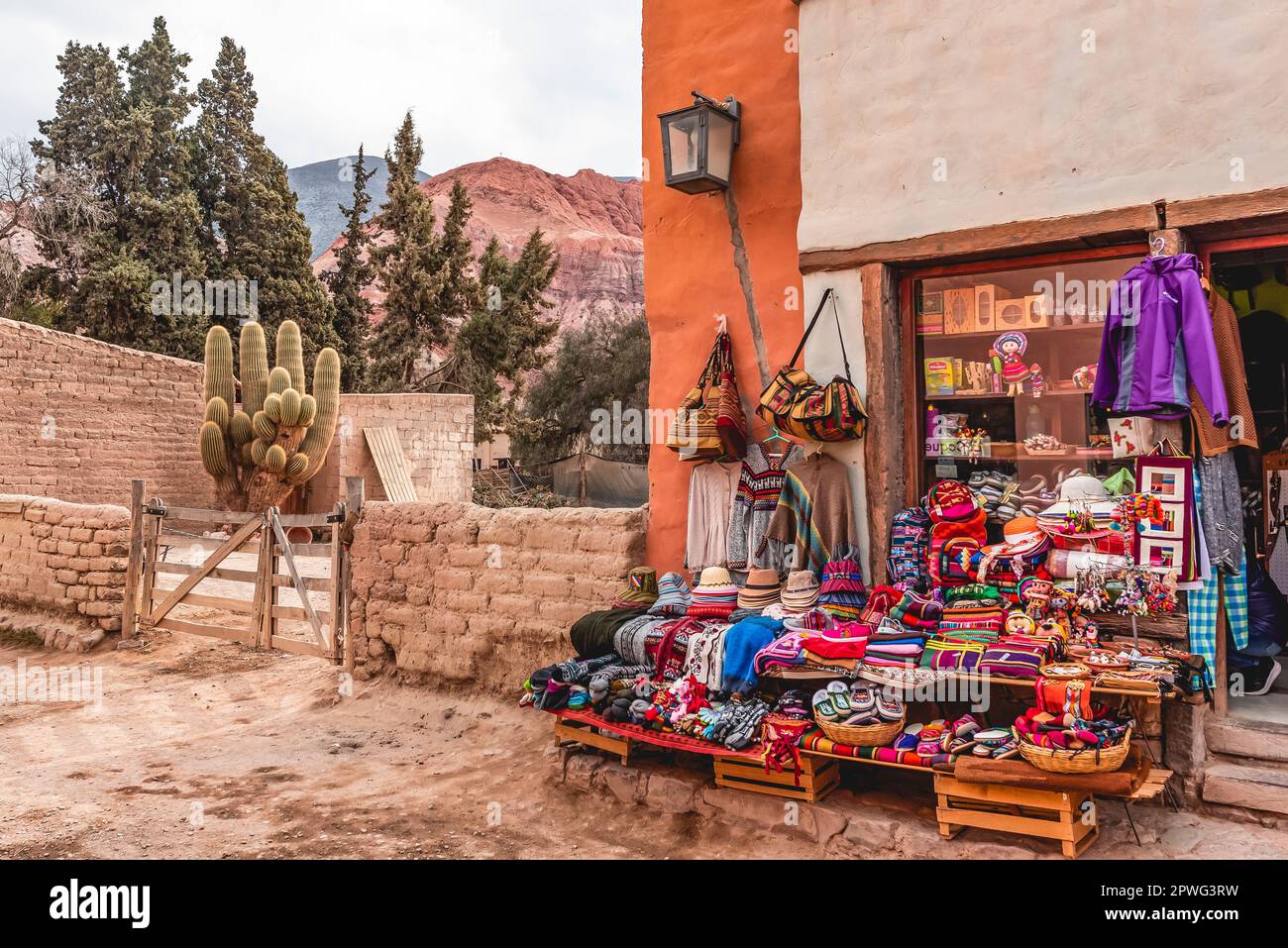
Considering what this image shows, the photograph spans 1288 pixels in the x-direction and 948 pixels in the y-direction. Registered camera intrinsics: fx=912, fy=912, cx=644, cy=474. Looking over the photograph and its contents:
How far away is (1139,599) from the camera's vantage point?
13.2ft

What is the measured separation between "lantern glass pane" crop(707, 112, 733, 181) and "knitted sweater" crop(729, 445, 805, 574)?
1671mm

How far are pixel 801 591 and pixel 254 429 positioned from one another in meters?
13.4

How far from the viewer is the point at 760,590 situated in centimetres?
498

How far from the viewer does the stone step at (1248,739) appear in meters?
3.87

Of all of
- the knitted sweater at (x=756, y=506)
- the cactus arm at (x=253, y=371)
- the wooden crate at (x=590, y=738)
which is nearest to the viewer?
the wooden crate at (x=590, y=738)

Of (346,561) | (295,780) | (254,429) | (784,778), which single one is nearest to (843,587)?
(784,778)

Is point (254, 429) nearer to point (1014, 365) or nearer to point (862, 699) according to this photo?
point (1014, 365)

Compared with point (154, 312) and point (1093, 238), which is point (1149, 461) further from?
point (154, 312)

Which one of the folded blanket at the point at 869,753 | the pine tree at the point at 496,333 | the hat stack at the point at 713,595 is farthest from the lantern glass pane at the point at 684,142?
the pine tree at the point at 496,333

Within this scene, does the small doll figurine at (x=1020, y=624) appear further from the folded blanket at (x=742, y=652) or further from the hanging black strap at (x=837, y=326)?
the hanging black strap at (x=837, y=326)

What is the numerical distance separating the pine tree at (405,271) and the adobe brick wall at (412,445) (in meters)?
6.54

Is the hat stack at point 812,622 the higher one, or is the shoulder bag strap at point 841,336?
the shoulder bag strap at point 841,336

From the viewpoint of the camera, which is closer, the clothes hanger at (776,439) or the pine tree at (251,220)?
the clothes hanger at (776,439)
